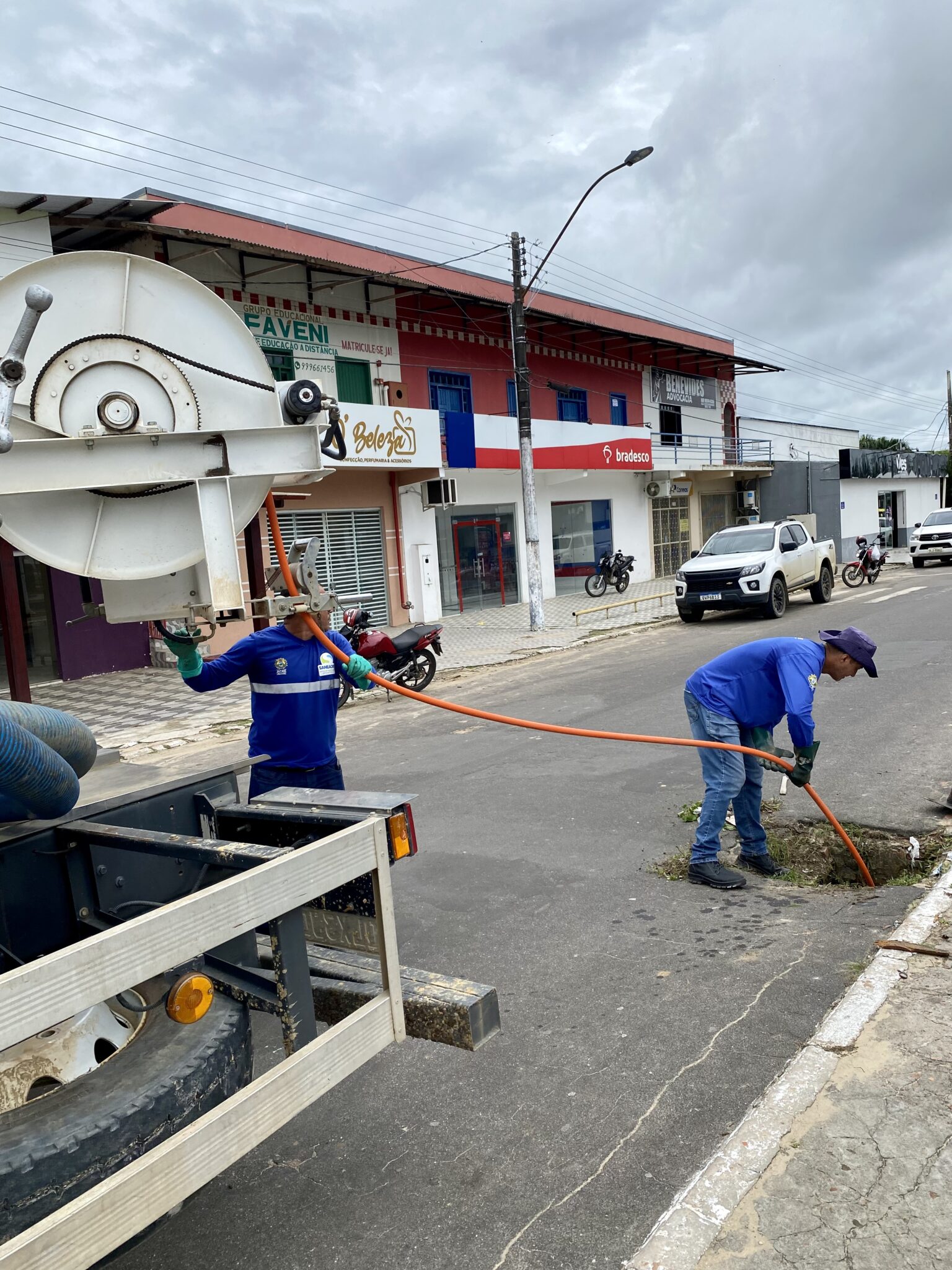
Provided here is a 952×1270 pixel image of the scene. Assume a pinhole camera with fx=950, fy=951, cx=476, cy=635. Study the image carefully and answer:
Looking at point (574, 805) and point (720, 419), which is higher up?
point (720, 419)

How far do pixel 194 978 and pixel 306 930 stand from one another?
25.7 inches

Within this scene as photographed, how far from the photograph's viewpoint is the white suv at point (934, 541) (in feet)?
92.5

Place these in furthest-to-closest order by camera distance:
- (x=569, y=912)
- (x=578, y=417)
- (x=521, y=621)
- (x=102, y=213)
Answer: (x=578, y=417), (x=521, y=621), (x=102, y=213), (x=569, y=912)

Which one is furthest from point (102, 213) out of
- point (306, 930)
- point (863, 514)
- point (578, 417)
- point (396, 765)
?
point (863, 514)

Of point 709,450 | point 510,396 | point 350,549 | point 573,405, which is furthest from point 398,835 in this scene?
point 709,450

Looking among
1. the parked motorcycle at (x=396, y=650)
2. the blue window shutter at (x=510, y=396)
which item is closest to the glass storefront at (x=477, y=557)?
the blue window shutter at (x=510, y=396)

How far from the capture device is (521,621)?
1997 cm

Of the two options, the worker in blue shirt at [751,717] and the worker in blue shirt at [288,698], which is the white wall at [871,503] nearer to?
the worker in blue shirt at [751,717]

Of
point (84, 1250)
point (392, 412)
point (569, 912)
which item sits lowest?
point (569, 912)

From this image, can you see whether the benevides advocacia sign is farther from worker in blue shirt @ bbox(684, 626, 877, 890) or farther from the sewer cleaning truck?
the sewer cleaning truck

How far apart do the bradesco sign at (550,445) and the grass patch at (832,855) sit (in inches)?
547

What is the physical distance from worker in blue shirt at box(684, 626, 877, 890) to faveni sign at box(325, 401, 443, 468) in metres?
12.0

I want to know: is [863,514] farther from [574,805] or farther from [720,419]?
[574,805]

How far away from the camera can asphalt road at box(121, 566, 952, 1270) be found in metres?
2.62
